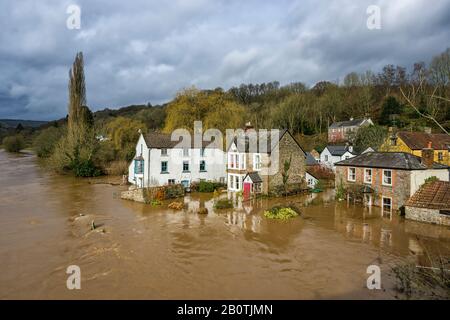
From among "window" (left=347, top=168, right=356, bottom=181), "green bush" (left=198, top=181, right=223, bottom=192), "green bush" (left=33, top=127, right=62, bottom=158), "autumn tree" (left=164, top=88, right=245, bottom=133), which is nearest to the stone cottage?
"window" (left=347, top=168, right=356, bottom=181)

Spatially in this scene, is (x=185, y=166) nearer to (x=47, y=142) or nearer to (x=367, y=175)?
(x=367, y=175)

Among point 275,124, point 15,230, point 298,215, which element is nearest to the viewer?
point 15,230

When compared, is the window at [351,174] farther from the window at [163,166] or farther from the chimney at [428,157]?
the window at [163,166]

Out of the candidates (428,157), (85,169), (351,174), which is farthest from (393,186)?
(85,169)

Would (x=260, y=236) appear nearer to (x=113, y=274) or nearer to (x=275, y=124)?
(x=113, y=274)

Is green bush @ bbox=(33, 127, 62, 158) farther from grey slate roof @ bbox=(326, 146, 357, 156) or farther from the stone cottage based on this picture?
the stone cottage
